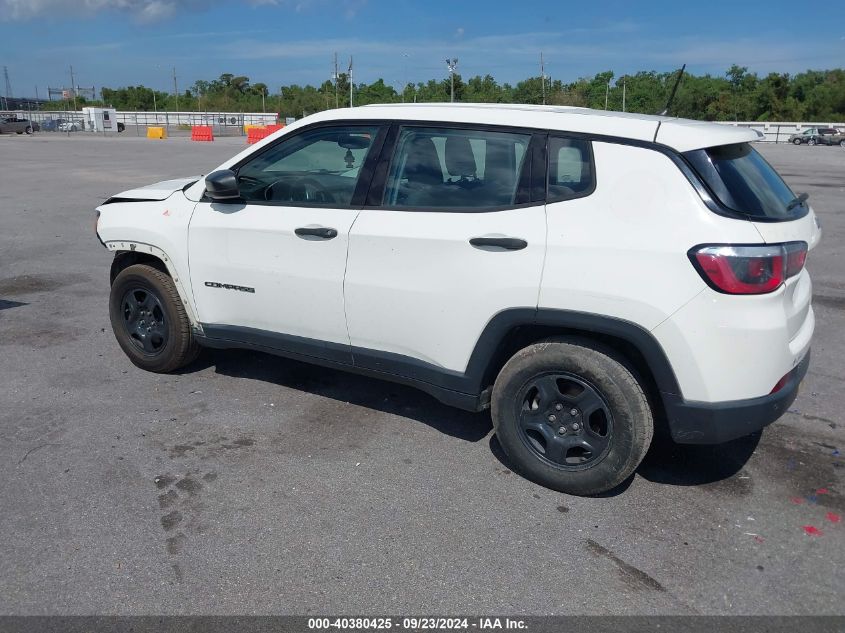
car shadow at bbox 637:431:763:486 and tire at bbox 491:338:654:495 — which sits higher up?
tire at bbox 491:338:654:495

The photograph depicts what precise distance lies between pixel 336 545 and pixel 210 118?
81.0 meters

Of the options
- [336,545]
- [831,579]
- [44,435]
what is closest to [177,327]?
[44,435]

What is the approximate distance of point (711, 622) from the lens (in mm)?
2773

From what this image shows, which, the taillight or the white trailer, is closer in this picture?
the taillight

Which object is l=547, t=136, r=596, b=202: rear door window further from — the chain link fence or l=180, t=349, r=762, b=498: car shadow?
the chain link fence

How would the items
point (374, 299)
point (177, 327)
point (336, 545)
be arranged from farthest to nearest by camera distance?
point (177, 327), point (374, 299), point (336, 545)

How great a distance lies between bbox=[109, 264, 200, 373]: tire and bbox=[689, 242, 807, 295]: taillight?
3.37 meters

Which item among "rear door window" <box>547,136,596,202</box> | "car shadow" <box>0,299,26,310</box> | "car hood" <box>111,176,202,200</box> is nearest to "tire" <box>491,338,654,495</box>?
"rear door window" <box>547,136,596,202</box>

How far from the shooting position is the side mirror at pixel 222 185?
430 centimetres

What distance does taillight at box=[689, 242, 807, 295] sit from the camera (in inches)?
123

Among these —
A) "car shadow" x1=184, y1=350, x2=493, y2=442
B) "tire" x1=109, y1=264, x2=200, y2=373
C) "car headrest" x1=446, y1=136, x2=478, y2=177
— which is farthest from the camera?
"tire" x1=109, y1=264, x2=200, y2=373

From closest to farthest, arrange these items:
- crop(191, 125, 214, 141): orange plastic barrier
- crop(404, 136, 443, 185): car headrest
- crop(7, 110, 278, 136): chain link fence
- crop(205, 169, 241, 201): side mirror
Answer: crop(404, 136, 443, 185): car headrest
crop(205, 169, 241, 201): side mirror
crop(191, 125, 214, 141): orange plastic barrier
crop(7, 110, 278, 136): chain link fence

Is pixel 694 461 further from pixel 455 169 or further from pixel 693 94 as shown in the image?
pixel 693 94

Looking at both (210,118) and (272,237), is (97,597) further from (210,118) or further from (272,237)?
(210,118)
